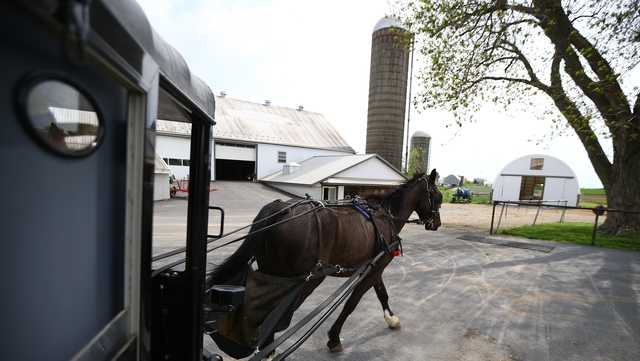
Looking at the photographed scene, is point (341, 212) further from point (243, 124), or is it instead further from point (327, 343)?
point (243, 124)

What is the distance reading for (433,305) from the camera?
4219mm

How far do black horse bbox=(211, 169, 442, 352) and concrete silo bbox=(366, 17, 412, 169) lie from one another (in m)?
18.2

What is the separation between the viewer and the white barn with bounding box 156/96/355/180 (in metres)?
18.5

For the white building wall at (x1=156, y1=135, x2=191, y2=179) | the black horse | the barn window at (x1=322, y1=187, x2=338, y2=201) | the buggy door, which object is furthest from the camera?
the barn window at (x1=322, y1=187, x2=338, y2=201)

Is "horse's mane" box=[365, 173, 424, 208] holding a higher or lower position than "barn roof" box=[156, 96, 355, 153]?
lower

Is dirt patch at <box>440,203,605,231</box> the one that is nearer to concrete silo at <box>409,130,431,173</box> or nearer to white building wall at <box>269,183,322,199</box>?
white building wall at <box>269,183,322,199</box>

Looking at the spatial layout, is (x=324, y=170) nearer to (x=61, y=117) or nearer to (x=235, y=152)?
(x=235, y=152)

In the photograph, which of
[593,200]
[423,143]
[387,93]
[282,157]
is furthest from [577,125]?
[593,200]

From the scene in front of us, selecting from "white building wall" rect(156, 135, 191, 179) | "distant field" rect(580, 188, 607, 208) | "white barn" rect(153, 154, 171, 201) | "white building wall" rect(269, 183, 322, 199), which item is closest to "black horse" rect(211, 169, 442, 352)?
"white barn" rect(153, 154, 171, 201)

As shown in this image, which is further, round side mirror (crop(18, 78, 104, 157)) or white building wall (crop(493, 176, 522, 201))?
white building wall (crop(493, 176, 522, 201))

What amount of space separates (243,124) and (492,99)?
63.9 ft

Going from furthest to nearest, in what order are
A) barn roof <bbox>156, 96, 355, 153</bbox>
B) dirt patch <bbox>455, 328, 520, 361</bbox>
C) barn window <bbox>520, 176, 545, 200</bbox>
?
1. barn window <bbox>520, 176, 545, 200</bbox>
2. barn roof <bbox>156, 96, 355, 153</bbox>
3. dirt patch <bbox>455, 328, 520, 361</bbox>

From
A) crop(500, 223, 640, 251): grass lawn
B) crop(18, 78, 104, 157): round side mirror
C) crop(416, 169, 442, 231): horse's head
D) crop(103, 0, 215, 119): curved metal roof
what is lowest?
crop(500, 223, 640, 251): grass lawn

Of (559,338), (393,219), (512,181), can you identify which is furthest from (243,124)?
(512,181)
